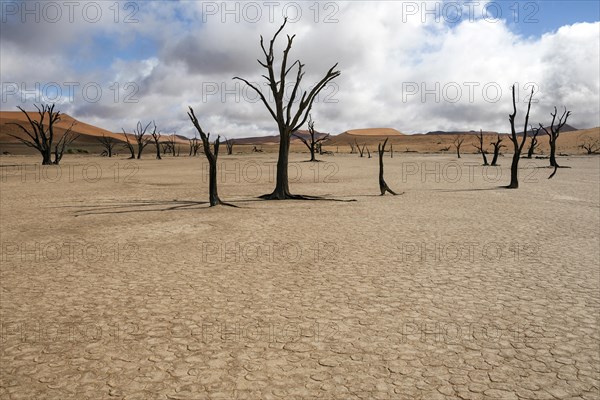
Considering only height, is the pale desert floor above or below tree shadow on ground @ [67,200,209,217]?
below

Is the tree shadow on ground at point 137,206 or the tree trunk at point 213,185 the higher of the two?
the tree trunk at point 213,185

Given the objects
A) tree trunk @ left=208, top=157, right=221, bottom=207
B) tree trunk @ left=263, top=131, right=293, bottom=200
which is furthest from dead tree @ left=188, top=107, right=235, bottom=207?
tree trunk @ left=263, top=131, right=293, bottom=200

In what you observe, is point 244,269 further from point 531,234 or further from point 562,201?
point 562,201

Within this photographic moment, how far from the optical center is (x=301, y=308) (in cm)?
550

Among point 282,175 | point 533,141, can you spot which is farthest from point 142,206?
point 533,141

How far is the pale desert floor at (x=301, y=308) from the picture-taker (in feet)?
12.8

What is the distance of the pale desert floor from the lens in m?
3.89

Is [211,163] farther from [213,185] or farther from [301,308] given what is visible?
[301,308]

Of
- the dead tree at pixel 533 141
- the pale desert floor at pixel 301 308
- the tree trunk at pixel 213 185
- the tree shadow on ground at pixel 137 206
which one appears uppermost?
the dead tree at pixel 533 141

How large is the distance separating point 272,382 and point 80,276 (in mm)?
4262

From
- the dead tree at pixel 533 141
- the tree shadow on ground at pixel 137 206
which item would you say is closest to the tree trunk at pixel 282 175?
the tree shadow on ground at pixel 137 206

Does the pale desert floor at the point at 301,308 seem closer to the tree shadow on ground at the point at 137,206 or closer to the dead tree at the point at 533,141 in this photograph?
the tree shadow on ground at the point at 137,206

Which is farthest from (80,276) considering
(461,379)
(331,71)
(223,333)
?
(331,71)

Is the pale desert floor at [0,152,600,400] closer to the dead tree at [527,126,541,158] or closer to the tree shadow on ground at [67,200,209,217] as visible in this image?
the tree shadow on ground at [67,200,209,217]
